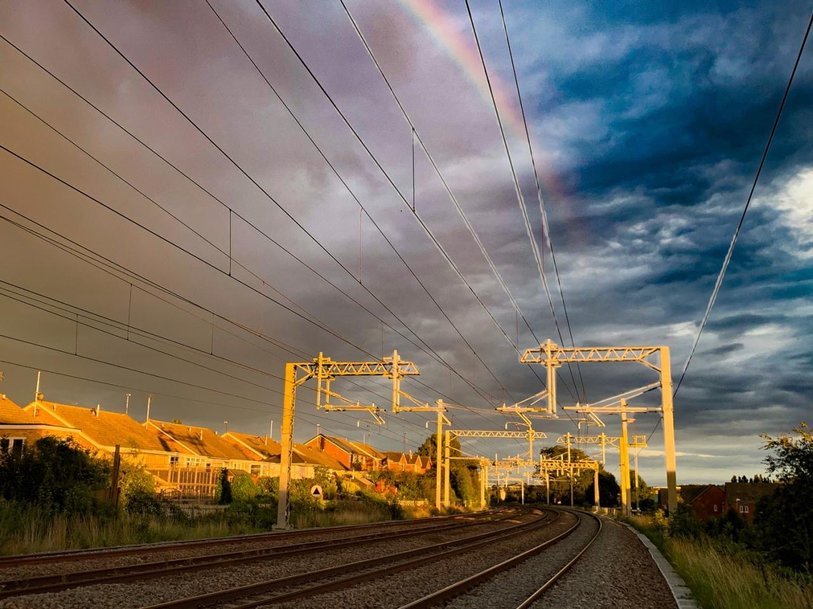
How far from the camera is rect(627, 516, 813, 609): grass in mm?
11719

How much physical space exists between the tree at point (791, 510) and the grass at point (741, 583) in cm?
46

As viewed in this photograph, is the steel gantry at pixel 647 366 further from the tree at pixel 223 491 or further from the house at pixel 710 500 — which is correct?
the house at pixel 710 500

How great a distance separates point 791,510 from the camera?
1409 cm

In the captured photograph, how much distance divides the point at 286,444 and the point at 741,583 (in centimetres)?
2469

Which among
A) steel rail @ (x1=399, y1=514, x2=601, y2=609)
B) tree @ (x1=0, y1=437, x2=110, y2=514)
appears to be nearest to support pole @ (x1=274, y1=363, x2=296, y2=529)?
tree @ (x1=0, y1=437, x2=110, y2=514)

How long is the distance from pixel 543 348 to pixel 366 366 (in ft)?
30.4

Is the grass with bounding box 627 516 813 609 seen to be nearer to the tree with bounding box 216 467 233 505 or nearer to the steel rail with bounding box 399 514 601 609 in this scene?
the steel rail with bounding box 399 514 601 609

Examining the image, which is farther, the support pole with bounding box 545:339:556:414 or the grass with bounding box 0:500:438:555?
the support pole with bounding box 545:339:556:414

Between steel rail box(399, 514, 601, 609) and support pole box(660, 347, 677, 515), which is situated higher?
support pole box(660, 347, 677, 515)

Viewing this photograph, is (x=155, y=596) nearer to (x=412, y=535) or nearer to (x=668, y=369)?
(x=412, y=535)

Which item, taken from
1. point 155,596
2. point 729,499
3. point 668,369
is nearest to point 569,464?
point 729,499

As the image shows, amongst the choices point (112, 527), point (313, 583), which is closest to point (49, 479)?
point (112, 527)

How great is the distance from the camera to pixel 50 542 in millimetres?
19969

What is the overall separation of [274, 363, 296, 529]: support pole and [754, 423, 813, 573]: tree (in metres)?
22.7
